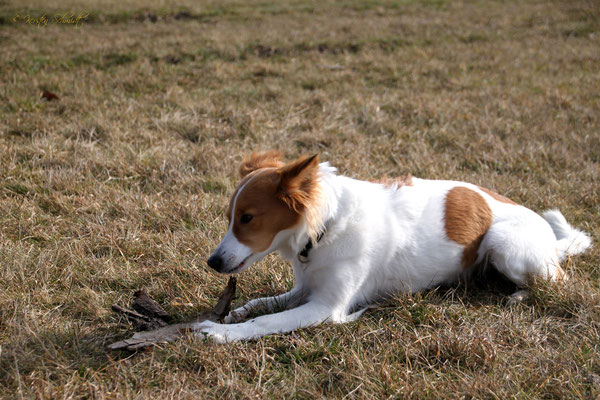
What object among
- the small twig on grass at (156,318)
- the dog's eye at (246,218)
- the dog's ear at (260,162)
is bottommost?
the small twig on grass at (156,318)

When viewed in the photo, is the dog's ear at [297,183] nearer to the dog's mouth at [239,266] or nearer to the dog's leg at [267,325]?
the dog's mouth at [239,266]

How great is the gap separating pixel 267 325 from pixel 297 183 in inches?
30.5

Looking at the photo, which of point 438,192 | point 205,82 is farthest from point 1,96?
point 438,192

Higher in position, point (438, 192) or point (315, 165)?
point (315, 165)

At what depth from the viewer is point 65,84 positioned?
7098 millimetres

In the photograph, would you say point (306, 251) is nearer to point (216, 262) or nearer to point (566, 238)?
point (216, 262)

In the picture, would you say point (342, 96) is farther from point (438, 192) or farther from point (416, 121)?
point (438, 192)

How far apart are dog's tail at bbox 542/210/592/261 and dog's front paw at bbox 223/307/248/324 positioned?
84.9 inches

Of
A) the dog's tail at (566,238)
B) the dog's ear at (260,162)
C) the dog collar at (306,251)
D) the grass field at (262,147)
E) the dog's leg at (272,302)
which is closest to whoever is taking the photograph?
the grass field at (262,147)

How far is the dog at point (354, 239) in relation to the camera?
2.72m

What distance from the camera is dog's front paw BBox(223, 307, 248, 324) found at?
116 inches

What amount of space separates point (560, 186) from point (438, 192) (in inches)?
85.6

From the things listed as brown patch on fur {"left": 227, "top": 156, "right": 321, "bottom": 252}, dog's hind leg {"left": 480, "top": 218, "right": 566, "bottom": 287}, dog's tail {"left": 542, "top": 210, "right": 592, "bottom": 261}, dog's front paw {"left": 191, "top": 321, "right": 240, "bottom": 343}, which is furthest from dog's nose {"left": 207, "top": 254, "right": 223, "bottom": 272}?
dog's tail {"left": 542, "top": 210, "right": 592, "bottom": 261}

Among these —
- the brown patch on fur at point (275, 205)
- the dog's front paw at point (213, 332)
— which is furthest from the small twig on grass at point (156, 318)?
the brown patch on fur at point (275, 205)
